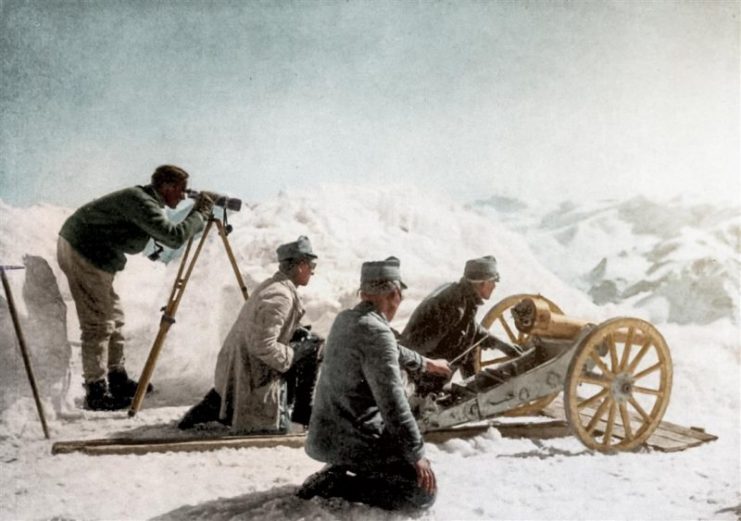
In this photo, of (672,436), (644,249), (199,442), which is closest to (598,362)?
(672,436)

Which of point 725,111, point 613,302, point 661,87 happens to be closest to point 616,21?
point 661,87

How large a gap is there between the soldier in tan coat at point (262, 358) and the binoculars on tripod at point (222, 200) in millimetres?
543

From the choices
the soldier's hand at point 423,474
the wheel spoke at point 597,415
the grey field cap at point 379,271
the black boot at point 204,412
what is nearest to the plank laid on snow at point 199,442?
the black boot at point 204,412

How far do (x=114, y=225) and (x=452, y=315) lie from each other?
2149 millimetres

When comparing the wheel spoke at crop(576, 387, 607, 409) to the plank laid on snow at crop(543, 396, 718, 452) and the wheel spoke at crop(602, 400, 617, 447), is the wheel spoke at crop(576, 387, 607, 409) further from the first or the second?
the plank laid on snow at crop(543, 396, 718, 452)

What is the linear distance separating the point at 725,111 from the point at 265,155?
3.40 metres

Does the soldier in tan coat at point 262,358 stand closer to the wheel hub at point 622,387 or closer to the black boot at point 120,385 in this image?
the black boot at point 120,385

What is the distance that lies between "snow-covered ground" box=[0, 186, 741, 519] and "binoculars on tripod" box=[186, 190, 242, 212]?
0.45 meters

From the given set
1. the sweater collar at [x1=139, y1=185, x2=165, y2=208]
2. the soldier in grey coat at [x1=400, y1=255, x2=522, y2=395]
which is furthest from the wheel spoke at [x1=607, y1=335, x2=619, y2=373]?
the sweater collar at [x1=139, y1=185, x2=165, y2=208]

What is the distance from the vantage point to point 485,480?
316cm

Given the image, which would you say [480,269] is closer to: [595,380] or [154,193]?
[595,380]

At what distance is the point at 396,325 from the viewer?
15.8 ft

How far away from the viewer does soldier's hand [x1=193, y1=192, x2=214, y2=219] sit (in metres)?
3.77

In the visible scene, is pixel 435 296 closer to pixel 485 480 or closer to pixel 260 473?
pixel 485 480
